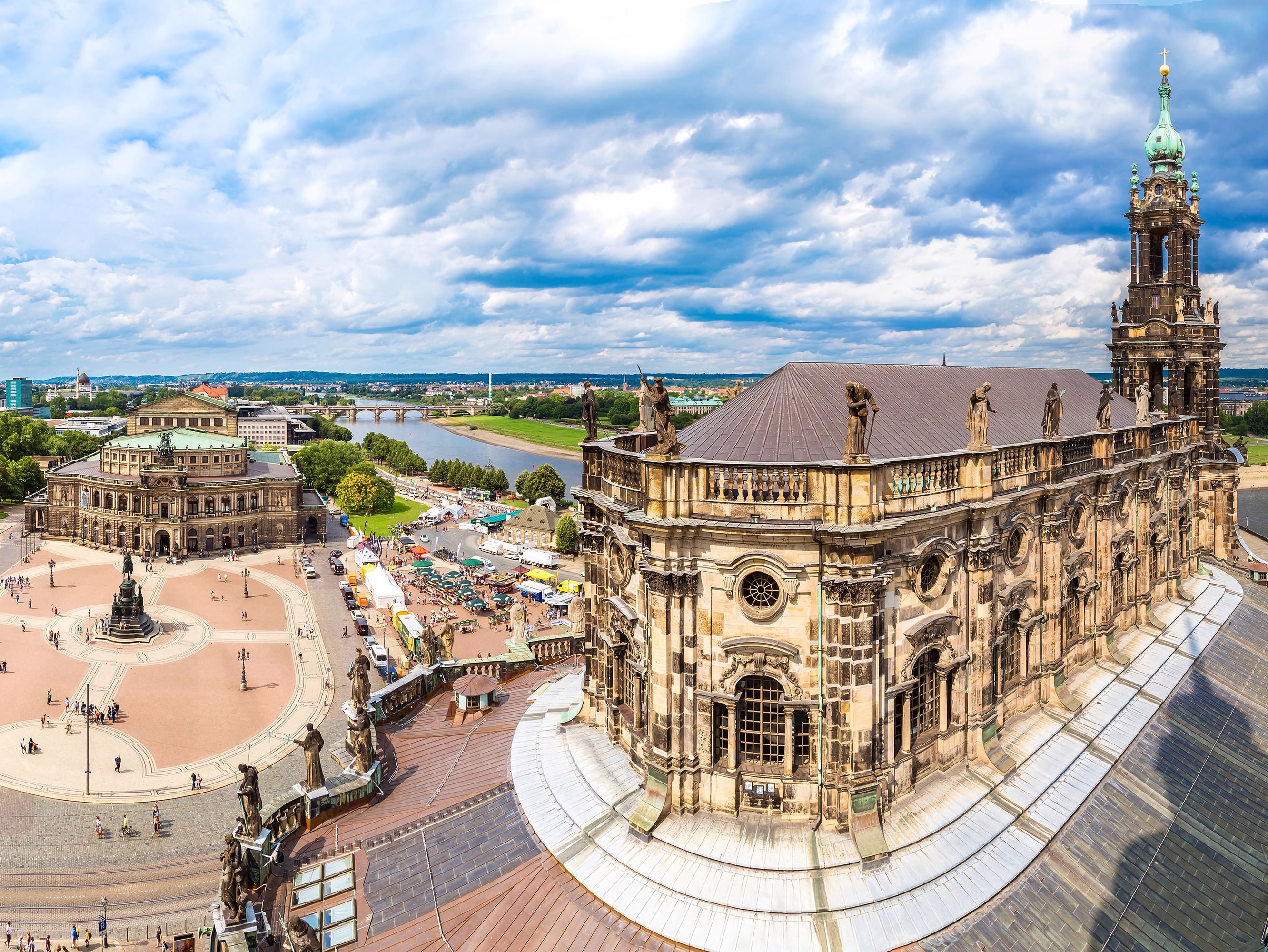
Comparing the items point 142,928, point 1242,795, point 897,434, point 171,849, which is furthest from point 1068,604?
point 171,849

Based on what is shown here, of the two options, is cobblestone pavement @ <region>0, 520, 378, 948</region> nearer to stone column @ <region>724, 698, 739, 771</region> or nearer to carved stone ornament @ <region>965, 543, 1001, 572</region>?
stone column @ <region>724, 698, 739, 771</region>

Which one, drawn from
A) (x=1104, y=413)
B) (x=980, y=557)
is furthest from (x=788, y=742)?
(x=1104, y=413)

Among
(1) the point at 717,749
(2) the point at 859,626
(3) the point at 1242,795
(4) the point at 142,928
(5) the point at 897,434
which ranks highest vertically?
(5) the point at 897,434

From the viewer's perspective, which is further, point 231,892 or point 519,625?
point 519,625

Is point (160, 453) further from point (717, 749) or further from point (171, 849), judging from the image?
point (717, 749)

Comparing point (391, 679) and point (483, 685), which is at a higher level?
point (483, 685)

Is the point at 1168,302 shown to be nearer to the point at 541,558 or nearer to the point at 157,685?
the point at 541,558
